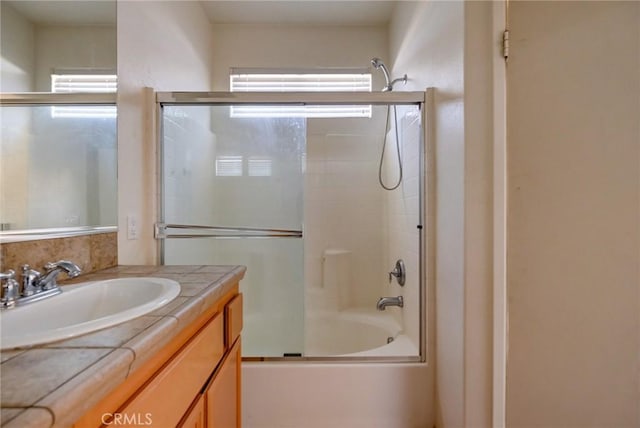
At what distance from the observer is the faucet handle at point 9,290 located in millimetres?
666

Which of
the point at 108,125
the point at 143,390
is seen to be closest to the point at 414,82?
the point at 108,125

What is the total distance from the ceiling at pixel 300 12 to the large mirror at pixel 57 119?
129cm

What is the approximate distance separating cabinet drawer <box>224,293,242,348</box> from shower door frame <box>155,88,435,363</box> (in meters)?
0.49

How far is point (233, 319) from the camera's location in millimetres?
994

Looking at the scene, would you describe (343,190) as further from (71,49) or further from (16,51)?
(16,51)

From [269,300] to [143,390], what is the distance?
1.40m

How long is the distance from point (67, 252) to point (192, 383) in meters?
0.68

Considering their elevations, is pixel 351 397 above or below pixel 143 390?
below

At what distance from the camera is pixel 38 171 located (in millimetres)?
898

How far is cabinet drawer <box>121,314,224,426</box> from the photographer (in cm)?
52

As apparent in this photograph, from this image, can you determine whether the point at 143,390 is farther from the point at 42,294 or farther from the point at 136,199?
the point at 136,199

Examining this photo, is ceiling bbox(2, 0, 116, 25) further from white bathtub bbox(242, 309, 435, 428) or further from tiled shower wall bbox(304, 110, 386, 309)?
white bathtub bbox(242, 309, 435, 428)

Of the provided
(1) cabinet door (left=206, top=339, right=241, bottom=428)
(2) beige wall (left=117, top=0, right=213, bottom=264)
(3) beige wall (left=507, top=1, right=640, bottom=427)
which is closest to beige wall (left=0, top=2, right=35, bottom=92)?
(2) beige wall (left=117, top=0, right=213, bottom=264)

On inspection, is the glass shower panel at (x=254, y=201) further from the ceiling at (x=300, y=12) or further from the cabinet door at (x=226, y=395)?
the ceiling at (x=300, y=12)
